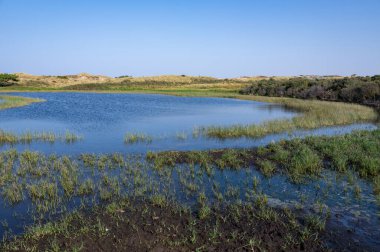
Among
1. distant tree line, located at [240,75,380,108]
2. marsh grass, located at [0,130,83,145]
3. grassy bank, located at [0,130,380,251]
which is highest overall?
distant tree line, located at [240,75,380,108]

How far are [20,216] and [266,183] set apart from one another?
343 inches

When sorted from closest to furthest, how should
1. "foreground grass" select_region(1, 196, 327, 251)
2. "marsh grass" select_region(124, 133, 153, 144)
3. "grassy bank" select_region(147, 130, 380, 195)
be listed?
"foreground grass" select_region(1, 196, 327, 251)
"grassy bank" select_region(147, 130, 380, 195)
"marsh grass" select_region(124, 133, 153, 144)

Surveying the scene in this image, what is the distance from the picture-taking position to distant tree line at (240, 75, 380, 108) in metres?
50.8

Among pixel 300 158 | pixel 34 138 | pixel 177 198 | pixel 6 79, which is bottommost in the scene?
pixel 34 138

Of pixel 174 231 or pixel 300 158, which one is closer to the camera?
pixel 174 231

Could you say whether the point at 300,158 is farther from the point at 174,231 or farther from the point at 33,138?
the point at 33,138

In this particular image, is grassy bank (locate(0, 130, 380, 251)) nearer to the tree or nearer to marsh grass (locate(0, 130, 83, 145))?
marsh grass (locate(0, 130, 83, 145))

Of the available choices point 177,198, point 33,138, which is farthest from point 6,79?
point 177,198

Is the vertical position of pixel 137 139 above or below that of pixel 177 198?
below

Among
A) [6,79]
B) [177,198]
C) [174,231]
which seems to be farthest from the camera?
[6,79]

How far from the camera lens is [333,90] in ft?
199

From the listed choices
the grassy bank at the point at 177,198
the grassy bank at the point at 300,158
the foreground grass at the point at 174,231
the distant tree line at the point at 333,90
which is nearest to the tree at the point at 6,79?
the distant tree line at the point at 333,90

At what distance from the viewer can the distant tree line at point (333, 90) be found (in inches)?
1999

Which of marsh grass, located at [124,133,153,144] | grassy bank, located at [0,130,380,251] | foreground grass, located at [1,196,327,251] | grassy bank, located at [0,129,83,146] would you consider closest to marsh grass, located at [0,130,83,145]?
grassy bank, located at [0,129,83,146]
